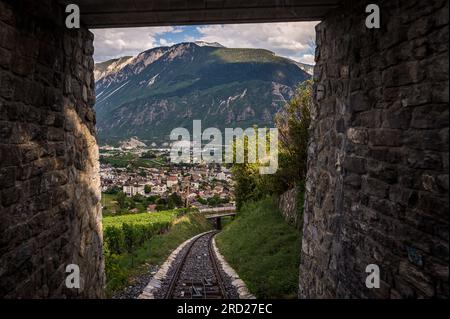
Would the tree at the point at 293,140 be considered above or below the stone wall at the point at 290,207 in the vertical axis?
above

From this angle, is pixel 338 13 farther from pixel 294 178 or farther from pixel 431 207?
pixel 294 178

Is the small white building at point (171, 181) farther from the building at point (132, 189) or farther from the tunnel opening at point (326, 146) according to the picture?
the tunnel opening at point (326, 146)

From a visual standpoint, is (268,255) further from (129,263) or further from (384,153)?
(384,153)

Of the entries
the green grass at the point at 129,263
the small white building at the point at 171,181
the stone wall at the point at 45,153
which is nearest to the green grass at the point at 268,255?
the green grass at the point at 129,263

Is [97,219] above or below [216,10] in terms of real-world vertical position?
below

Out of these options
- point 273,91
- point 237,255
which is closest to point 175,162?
point 237,255

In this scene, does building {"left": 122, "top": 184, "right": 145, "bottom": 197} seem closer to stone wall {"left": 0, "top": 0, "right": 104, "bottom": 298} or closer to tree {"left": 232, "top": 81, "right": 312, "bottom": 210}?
tree {"left": 232, "top": 81, "right": 312, "bottom": 210}
